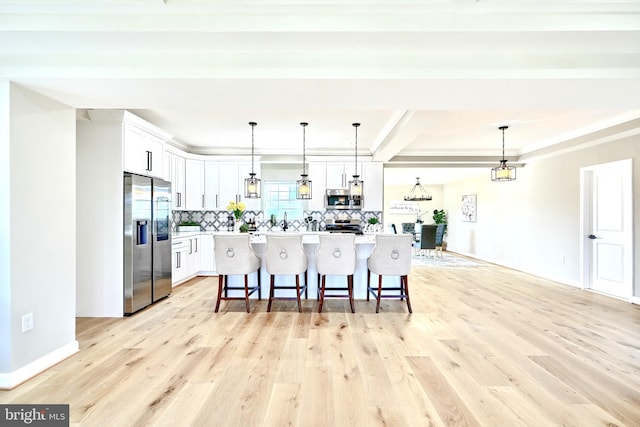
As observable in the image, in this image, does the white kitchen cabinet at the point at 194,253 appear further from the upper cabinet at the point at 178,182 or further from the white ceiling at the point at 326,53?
the white ceiling at the point at 326,53

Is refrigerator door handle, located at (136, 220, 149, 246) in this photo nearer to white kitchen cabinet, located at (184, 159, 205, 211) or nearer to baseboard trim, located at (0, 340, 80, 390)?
baseboard trim, located at (0, 340, 80, 390)

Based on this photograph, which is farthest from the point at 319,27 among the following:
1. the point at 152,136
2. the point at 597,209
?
the point at 597,209

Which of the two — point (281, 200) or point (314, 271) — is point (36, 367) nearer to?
point (314, 271)

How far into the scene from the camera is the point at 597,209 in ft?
18.1

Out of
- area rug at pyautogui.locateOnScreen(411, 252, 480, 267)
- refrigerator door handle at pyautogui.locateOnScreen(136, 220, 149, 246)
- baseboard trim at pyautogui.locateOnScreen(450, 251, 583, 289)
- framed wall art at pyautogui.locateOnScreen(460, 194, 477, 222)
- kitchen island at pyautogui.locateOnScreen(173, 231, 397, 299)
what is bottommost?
area rug at pyautogui.locateOnScreen(411, 252, 480, 267)

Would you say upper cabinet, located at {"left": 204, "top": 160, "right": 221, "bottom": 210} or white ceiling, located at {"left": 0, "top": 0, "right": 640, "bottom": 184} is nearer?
white ceiling, located at {"left": 0, "top": 0, "right": 640, "bottom": 184}

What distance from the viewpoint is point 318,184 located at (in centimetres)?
683

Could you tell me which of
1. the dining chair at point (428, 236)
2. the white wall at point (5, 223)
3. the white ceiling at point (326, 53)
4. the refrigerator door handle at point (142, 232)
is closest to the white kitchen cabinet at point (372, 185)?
the dining chair at point (428, 236)

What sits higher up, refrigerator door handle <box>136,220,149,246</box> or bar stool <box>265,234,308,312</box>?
refrigerator door handle <box>136,220,149,246</box>

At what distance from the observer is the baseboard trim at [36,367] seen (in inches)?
92.2

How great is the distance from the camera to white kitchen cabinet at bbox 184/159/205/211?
6.36 m

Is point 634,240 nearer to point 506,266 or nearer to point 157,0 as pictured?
point 506,266

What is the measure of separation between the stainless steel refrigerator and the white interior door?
6555 millimetres

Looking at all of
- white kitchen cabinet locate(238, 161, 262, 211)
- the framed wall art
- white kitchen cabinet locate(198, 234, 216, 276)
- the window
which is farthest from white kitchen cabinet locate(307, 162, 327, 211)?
the framed wall art
